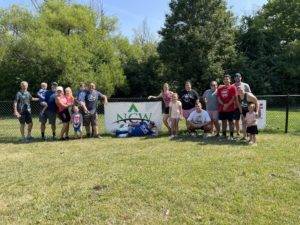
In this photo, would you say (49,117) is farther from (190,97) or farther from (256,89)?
(256,89)

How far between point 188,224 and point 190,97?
→ 770 cm

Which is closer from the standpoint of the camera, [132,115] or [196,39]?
[132,115]

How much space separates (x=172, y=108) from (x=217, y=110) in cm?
126

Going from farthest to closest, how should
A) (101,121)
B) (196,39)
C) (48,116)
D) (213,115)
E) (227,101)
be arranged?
(196,39) → (101,121) → (48,116) → (213,115) → (227,101)

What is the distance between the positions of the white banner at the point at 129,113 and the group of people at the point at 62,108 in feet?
2.93

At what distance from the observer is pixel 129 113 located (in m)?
15.3

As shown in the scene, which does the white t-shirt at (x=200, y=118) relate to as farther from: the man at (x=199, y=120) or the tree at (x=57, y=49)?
the tree at (x=57, y=49)

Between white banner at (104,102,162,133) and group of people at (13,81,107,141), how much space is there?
0.89m

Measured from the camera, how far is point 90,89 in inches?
569

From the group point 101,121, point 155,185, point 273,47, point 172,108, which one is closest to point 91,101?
point 172,108

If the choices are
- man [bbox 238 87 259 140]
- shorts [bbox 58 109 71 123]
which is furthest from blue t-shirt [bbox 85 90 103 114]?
man [bbox 238 87 259 140]

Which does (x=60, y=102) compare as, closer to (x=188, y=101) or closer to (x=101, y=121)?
(x=101, y=121)

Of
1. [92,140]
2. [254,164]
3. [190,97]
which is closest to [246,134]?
[190,97]

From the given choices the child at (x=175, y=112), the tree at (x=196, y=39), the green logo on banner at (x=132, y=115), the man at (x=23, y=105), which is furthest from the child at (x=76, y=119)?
the tree at (x=196, y=39)
